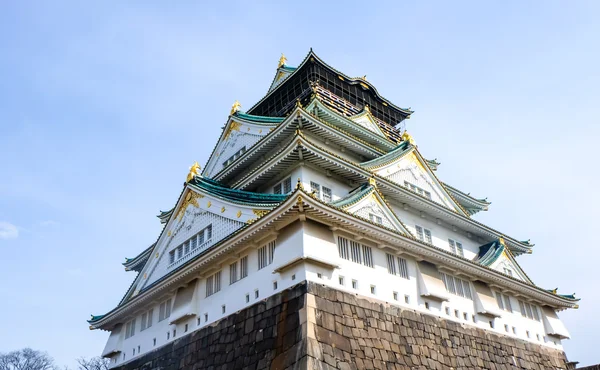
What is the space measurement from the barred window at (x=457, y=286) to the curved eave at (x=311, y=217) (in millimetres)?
633

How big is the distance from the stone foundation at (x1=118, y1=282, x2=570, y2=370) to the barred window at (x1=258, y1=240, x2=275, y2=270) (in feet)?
4.38

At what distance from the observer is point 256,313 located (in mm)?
16375

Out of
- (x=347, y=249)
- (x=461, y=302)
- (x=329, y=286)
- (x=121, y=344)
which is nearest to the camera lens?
(x=329, y=286)

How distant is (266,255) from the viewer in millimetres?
17172

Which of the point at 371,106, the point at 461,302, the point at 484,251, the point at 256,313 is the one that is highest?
the point at 371,106

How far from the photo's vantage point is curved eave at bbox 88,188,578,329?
618 inches

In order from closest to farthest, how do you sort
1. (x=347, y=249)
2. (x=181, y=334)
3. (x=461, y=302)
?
(x=347, y=249) < (x=181, y=334) < (x=461, y=302)

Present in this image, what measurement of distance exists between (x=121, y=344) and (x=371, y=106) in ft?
67.9

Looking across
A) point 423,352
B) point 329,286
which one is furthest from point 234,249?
point 423,352

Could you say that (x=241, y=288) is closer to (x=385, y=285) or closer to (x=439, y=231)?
(x=385, y=285)

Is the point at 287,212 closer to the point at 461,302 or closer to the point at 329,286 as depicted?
the point at 329,286

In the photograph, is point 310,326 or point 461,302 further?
point 461,302

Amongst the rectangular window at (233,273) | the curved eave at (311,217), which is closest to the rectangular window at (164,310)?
the curved eave at (311,217)

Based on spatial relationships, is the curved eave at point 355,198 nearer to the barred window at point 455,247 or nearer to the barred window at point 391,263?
the barred window at point 391,263
